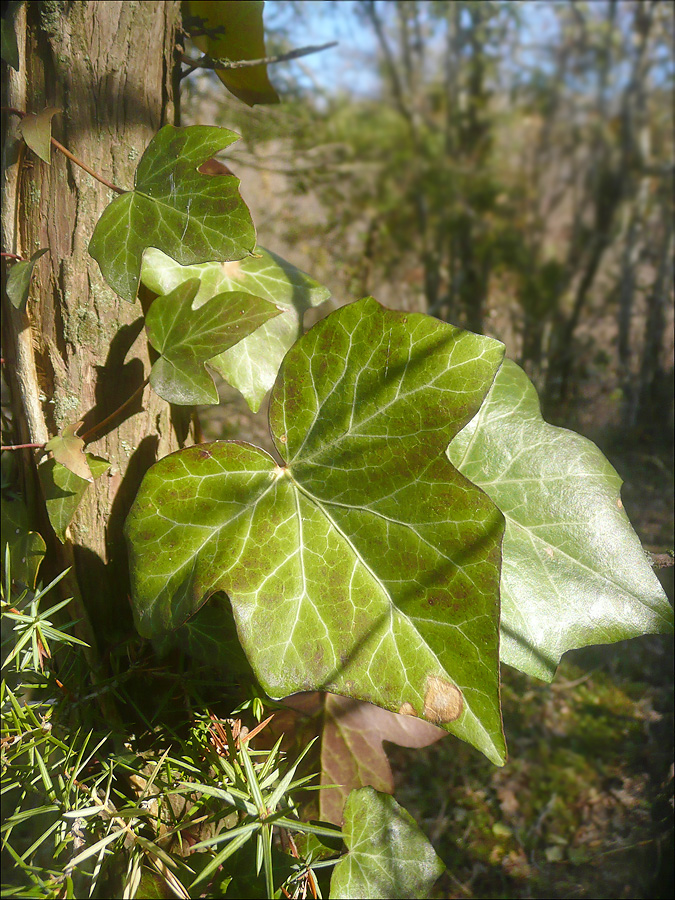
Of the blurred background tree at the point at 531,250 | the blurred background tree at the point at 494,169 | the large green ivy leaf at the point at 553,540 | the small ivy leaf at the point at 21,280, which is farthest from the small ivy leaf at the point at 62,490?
the blurred background tree at the point at 494,169

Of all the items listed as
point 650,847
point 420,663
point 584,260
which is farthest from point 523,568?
point 584,260

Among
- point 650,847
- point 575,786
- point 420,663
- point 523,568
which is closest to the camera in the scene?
point 420,663

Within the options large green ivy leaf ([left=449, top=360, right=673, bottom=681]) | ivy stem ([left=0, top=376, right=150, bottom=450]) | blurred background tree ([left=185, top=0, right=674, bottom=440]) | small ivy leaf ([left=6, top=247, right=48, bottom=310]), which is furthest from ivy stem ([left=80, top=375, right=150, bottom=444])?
blurred background tree ([left=185, top=0, right=674, bottom=440])

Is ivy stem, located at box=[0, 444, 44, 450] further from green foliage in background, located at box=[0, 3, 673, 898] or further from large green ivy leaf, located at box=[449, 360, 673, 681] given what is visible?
large green ivy leaf, located at box=[449, 360, 673, 681]

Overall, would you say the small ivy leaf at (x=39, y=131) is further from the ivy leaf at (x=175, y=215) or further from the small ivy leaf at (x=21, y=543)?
the small ivy leaf at (x=21, y=543)

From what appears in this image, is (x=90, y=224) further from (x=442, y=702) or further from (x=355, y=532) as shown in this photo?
(x=442, y=702)

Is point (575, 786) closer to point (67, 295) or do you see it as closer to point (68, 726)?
point (68, 726)

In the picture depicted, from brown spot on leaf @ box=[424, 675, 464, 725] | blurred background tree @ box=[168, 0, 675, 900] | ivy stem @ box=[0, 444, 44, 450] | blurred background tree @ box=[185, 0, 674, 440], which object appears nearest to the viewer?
brown spot on leaf @ box=[424, 675, 464, 725]
